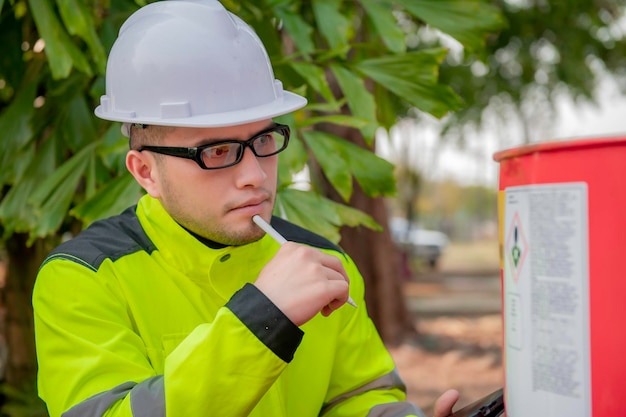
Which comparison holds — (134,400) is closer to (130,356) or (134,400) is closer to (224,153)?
(130,356)

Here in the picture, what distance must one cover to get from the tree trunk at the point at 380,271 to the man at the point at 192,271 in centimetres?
370

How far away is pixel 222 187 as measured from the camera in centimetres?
137

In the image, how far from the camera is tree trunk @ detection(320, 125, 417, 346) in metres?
6.02

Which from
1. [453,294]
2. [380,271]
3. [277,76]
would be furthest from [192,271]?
[453,294]

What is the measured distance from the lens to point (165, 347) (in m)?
1.45

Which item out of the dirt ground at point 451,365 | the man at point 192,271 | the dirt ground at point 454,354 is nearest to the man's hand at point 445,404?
the man at point 192,271

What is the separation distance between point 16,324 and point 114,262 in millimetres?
2636

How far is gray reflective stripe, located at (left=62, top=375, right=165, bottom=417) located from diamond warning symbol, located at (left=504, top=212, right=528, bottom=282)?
0.52 meters

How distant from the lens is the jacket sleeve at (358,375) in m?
1.65

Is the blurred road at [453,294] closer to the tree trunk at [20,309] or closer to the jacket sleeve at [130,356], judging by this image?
the tree trunk at [20,309]

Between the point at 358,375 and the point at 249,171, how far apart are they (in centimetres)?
53

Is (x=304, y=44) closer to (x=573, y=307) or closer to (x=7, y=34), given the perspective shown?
(x=7, y=34)

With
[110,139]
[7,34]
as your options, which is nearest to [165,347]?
[110,139]

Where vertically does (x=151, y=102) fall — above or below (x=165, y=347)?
above
